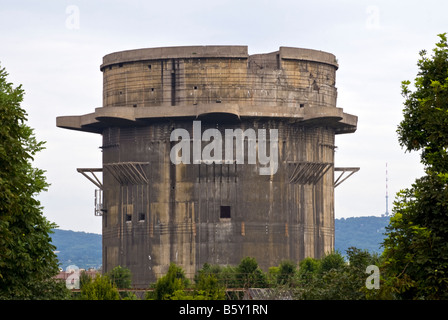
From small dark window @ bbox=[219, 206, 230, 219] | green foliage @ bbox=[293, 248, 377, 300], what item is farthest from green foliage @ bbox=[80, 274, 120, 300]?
small dark window @ bbox=[219, 206, 230, 219]

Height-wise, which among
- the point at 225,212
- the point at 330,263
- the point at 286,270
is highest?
the point at 225,212

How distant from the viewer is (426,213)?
46250 mm

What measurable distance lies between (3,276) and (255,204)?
4764cm

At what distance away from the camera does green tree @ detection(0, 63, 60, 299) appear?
48.2 meters

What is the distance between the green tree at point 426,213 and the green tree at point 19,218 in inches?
529

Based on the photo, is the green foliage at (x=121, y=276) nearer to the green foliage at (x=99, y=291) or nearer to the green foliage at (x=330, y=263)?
the green foliage at (x=330, y=263)

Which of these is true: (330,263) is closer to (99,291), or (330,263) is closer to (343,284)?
(99,291)

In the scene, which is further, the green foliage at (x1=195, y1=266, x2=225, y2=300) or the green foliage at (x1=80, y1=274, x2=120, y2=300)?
the green foliage at (x1=195, y1=266, x2=225, y2=300)

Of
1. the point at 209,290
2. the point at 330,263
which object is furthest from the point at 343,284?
the point at 330,263

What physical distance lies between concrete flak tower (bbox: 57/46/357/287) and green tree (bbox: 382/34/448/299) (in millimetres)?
47150

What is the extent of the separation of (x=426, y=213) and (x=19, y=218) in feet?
55.6

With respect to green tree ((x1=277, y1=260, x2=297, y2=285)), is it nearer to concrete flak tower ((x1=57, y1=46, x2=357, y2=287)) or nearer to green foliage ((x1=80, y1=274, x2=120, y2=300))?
concrete flak tower ((x1=57, y1=46, x2=357, y2=287))

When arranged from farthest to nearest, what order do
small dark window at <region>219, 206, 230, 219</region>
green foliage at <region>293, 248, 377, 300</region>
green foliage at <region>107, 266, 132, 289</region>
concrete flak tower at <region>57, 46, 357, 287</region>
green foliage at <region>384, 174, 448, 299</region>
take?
small dark window at <region>219, 206, 230, 219</region>
concrete flak tower at <region>57, 46, 357, 287</region>
green foliage at <region>107, 266, 132, 289</region>
green foliage at <region>293, 248, 377, 300</region>
green foliage at <region>384, 174, 448, 299</region>
